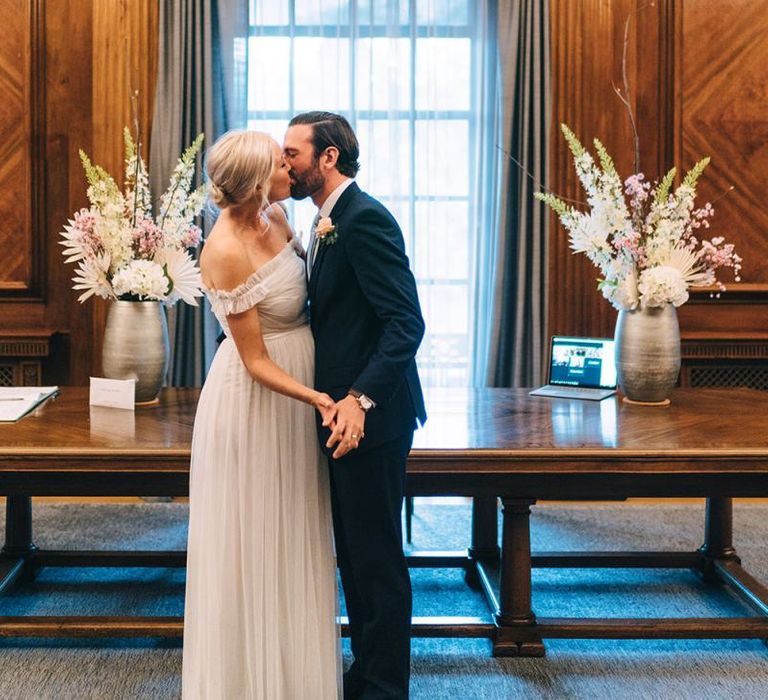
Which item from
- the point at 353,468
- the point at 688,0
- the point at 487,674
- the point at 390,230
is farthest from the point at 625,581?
the point at 688,0

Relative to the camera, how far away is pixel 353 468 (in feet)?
7.28

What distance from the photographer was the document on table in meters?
2.93

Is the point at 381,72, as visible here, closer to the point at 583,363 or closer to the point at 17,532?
the point at 583,363

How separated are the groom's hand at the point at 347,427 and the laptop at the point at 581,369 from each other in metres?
1.45

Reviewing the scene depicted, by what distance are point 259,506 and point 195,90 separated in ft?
10.4

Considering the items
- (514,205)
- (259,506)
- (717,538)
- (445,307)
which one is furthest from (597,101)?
(259,506)

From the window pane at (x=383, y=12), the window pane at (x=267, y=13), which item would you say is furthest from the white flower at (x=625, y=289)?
the window pane at (x=267, y=13)

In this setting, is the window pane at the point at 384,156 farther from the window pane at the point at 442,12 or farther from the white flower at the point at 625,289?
the white flower at the point at 625,289

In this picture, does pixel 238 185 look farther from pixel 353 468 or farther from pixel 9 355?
pixel 9 355

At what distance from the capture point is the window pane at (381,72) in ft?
16.2

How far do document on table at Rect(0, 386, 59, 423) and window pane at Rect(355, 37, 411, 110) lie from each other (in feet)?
7.98

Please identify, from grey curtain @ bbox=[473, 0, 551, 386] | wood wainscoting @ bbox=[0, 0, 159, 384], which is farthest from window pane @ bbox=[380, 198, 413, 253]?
wood wainscoting @ bbox=[0, 0, 159, 384]

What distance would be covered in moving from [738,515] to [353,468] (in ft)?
10.1

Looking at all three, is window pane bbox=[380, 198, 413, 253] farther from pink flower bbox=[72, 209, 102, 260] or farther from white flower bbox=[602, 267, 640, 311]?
pink flower bbox=[72, 209, 102, 260]
